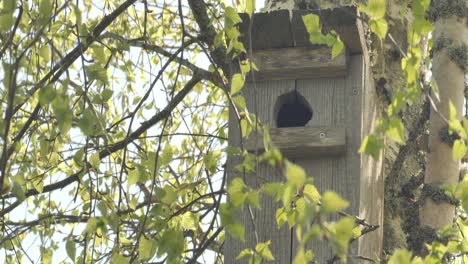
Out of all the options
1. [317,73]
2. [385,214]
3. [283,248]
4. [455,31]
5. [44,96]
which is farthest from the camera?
[455,31]

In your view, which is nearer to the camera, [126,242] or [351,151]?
[351,151]

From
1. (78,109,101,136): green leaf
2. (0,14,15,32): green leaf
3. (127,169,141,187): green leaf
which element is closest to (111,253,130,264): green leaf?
(127,169,141,187): green leaf

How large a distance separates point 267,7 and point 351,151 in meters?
0.87

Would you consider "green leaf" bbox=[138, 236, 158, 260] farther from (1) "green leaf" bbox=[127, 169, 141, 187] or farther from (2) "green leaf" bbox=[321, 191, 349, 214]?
(2) "green leaf" bbox=[321, 191, 349, 214]

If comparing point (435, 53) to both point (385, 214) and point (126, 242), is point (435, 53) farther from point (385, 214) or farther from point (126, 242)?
point (126, 242)

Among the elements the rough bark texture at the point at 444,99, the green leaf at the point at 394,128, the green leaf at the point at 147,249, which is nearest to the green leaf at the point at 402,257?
the green leaf at the point at 394,128

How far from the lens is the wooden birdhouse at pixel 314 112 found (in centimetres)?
325

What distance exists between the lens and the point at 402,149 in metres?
3.86

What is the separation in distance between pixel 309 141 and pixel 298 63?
0.26 meters

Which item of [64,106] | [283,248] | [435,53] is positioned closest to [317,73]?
[283,248]

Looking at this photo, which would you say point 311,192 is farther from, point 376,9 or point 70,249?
point 70,249

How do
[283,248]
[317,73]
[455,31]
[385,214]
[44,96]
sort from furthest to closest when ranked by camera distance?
1. [455,31]
2. [385,214]
3. [317,73]
4. [283,248]
5. [44,96]

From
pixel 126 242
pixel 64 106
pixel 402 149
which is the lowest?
pixel 126 242

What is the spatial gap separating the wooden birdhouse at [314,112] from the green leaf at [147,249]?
38cm
